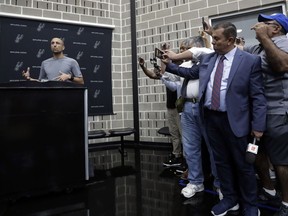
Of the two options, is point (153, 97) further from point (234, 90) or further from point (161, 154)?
point (234, 90)

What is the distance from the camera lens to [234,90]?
1.91 meters

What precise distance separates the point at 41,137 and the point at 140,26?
3583 millimetres

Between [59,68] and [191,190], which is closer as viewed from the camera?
[191,190]

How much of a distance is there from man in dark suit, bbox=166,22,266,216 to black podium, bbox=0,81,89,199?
4.24 feet

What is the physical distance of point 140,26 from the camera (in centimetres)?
539

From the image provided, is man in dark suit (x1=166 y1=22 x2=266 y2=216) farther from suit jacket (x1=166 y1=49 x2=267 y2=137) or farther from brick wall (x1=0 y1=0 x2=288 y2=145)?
brick wall (x1=0 y1=0 x2=288 y2=145)

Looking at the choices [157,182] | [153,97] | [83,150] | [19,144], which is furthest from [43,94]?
[153,97]

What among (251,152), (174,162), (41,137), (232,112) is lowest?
(174,162)

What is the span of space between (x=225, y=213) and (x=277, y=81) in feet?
3.52

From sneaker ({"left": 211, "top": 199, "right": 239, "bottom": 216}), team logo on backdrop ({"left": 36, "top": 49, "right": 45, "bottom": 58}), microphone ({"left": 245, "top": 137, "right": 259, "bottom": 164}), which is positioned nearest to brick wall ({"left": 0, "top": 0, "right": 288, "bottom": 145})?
team logo on backdrop ({"left": 36, "top": 49, "right": 45, "bottom": 58})

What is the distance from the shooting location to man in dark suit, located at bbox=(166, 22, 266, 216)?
75.0 inches

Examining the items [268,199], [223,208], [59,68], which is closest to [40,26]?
[59,68]

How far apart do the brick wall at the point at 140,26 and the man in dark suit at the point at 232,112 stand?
2.67 meters

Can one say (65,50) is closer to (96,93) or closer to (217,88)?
(96,93)
